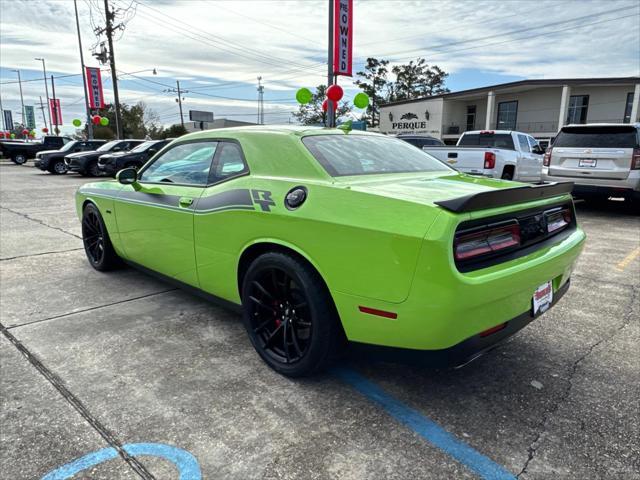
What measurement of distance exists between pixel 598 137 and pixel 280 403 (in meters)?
8.67

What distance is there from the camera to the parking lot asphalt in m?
2.00

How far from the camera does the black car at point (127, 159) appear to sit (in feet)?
54.1

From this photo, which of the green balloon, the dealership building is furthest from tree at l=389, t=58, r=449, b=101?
the green balloon

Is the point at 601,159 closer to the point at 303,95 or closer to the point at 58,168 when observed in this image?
the point at 303,95

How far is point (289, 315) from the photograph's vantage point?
8.79ft

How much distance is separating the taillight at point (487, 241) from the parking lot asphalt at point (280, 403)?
0.88 m

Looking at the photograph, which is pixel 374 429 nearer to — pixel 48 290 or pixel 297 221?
pixel 297 221

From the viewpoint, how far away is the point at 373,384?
2.67 m

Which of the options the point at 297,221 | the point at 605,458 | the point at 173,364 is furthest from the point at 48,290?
the point at 605,458

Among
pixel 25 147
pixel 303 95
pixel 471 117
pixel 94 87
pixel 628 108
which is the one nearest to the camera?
pixel 303 95

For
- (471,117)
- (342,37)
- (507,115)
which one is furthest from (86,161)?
(471,117)

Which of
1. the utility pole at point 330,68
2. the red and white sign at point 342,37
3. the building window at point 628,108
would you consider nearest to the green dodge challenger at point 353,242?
the utility pole at point 330,68

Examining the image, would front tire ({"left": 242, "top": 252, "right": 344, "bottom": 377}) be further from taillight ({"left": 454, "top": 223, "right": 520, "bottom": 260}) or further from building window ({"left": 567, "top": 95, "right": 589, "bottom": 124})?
building window ({"left": 567, "top": 95, "right": 589, "bottom": 124})

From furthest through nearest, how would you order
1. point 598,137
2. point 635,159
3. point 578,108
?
point 578,108
point 598,137
point 635,159
